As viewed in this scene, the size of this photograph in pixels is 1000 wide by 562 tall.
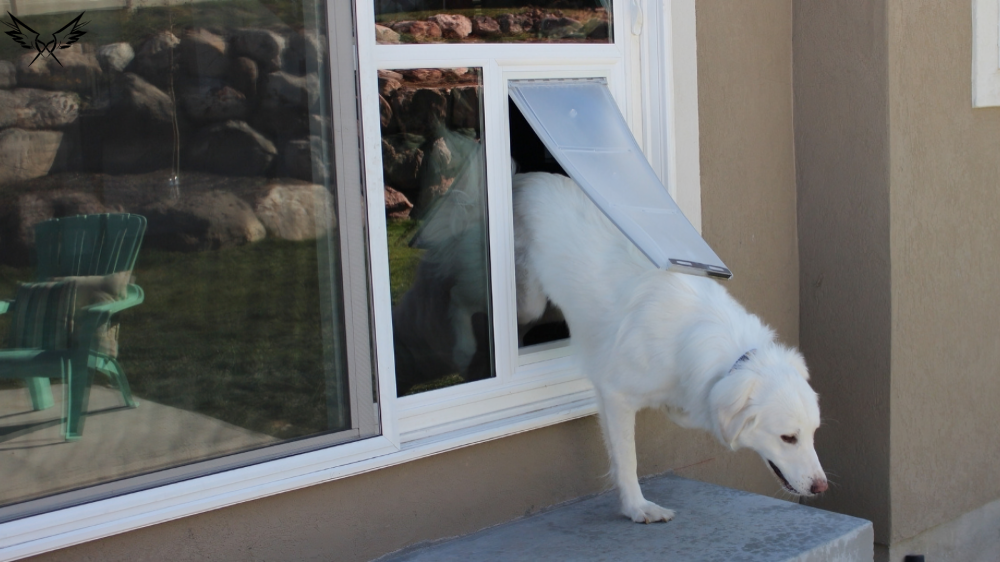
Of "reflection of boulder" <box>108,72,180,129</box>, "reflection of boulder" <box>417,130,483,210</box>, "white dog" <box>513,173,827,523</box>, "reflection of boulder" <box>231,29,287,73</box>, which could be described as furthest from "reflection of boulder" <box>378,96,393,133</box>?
"reflection of boulder" <box>108,72,180,129</box>

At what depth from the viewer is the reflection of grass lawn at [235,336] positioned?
2645 millimetres

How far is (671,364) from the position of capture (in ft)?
10.2

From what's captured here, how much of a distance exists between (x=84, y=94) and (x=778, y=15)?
317 centimetres

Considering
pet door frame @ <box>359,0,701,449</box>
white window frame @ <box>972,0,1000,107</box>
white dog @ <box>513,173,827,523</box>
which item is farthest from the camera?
white window frame @ <box>972,0,1000,107</box>

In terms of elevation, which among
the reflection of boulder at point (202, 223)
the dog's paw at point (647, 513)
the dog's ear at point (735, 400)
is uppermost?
the reflection of boulder at point (202, 223)

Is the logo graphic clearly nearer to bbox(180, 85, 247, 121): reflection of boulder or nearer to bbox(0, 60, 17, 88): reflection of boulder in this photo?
bbox(0, 60, 17, 88): reflection of boulder

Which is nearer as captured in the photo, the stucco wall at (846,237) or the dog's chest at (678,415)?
the dog's chest at (678,415)

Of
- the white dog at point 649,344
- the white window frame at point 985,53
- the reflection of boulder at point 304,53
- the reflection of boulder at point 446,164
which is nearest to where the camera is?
the reflection of boulder at point 304,53

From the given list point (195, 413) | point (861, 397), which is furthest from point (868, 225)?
point (195, 413)

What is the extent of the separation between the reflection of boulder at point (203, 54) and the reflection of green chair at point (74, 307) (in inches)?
19.0

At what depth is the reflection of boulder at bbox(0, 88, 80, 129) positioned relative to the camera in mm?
2355

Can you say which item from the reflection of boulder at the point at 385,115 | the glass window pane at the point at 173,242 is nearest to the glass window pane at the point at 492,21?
the reflection of boulder at the point at 385,115

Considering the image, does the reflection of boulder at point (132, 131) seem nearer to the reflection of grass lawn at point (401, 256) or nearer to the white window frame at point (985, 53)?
the reflection of grass lawn at point (401, 256)

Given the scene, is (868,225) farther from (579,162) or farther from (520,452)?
(520,452)
